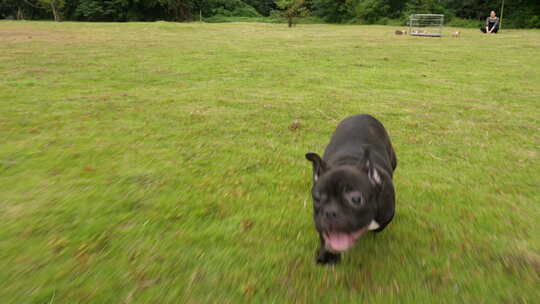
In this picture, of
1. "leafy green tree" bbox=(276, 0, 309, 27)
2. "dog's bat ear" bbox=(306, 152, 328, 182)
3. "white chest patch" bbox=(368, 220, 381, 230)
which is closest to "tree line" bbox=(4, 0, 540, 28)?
"leafy green tree" bbox=(276, 0, 309, 27)

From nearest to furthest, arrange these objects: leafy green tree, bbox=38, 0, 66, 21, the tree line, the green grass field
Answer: the green grass field → the tree line → leafy green tree, bbox=38, 0, 66, 21

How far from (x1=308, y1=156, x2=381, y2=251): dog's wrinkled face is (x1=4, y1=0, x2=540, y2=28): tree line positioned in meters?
45.0

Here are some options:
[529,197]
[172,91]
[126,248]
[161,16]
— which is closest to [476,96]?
[529,197]

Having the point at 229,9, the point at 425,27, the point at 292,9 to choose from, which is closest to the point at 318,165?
the point at 292,9

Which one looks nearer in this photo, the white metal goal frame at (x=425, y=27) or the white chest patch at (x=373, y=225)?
the white chest patch at (x=373, y=225)

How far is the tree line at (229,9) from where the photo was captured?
51.5m

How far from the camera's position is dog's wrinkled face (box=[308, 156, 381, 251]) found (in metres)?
2.62

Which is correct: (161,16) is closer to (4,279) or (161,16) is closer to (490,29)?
(490,29)

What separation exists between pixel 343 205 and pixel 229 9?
69297 millimetres

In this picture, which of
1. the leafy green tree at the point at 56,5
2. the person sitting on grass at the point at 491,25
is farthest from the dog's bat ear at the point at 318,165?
the leafy green tree at the point at 56,5

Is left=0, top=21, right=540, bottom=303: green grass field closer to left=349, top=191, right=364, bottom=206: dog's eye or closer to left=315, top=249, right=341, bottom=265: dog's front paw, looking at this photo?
left=315, top=249, right=341, bottom=265: dog's front paw

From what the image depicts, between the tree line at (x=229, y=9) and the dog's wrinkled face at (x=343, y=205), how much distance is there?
45.0 m

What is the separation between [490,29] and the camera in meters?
32.3

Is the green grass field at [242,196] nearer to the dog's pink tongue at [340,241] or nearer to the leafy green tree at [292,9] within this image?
the dog's pink tongue at [340,241]
